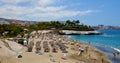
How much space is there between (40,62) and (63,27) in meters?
115

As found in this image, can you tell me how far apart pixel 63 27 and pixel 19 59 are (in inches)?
4436

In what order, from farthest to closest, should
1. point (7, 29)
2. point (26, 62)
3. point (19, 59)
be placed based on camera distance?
point (7, 29) → point (19, 59) → point (26, 62)

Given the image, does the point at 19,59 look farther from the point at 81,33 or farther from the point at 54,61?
the point at 81,33

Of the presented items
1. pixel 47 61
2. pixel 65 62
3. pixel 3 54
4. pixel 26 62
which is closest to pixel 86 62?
pixel 65 62

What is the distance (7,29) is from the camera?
74.6 m

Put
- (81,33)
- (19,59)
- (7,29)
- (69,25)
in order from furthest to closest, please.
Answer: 1. (69,25)
2. (81,33)
3. (7,29)
4. (19,59)

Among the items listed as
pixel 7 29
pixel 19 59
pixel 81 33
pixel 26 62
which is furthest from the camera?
pixel 81 33

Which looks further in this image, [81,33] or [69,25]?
[69,25]

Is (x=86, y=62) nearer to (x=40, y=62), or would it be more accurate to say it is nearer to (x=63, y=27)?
(x=40, y=62)

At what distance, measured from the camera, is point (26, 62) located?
30.5m

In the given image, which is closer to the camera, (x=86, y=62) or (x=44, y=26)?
(x=86, y=62)

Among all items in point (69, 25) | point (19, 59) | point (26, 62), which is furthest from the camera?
point (69, 25)

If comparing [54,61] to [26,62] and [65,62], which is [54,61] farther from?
[26,62]

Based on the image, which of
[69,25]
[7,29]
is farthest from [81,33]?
[7,29]
